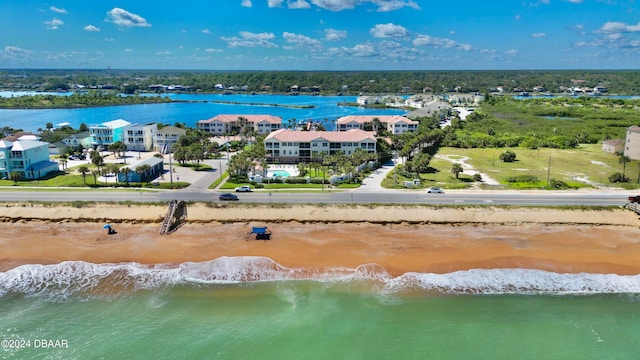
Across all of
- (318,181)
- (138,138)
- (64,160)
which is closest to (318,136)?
(318,181)

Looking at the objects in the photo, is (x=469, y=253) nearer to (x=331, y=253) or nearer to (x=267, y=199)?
(x=331, y=253)

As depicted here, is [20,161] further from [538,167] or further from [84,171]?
[538,167]

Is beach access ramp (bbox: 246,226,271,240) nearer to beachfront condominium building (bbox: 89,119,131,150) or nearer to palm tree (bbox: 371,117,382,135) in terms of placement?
beachfront condominium building (bbox: 89,119,131,150)

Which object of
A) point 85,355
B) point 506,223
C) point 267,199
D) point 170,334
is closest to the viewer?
point 85,355

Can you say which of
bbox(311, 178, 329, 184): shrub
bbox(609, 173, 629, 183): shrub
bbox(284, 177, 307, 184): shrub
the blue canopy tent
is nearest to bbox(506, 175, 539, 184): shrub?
bbox(609, 173, 629, 183): shrub

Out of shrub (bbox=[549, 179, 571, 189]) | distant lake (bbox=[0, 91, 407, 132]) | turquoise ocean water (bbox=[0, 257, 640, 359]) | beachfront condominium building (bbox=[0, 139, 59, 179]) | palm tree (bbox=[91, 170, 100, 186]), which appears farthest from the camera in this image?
distant lake (bbox=[0, 91, 407, 132])

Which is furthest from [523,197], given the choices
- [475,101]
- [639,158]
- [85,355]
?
[475,101]
